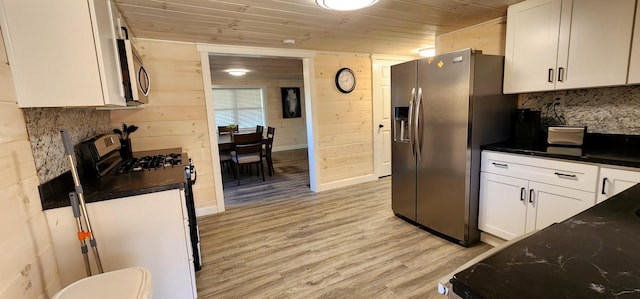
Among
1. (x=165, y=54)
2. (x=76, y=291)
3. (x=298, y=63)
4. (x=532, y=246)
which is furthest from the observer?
(x=298, y=63)

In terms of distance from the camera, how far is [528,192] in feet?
6.84

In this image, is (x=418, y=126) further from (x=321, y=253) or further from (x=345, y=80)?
(x=345, y=80)

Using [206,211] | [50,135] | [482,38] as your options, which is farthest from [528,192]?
[206,211]

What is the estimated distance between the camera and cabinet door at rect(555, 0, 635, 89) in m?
1.78

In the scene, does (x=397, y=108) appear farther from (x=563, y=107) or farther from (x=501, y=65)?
(x=563, y=107)

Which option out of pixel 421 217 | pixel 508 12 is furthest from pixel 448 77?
pixel 421 217

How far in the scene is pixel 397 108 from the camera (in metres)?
2.84

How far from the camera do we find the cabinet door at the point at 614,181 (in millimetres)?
1595

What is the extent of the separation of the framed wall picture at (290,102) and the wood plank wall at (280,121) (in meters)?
0.10

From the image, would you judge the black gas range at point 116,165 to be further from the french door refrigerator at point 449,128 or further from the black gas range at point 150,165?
the french door refrigerator at point 449,128

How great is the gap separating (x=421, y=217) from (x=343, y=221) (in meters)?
0.82

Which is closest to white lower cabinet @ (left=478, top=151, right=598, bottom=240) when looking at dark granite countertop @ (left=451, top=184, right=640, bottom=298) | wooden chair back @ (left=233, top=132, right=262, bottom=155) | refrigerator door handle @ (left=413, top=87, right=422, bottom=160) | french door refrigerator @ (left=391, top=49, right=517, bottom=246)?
french door refrigerator @ (left=391, top=49, right=517, bottom=246)

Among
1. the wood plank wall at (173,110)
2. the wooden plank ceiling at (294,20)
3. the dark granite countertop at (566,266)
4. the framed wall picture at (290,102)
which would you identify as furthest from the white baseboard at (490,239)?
the framed wall picture at (290,102)

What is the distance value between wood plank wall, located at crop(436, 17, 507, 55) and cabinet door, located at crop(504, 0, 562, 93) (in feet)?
1.08
